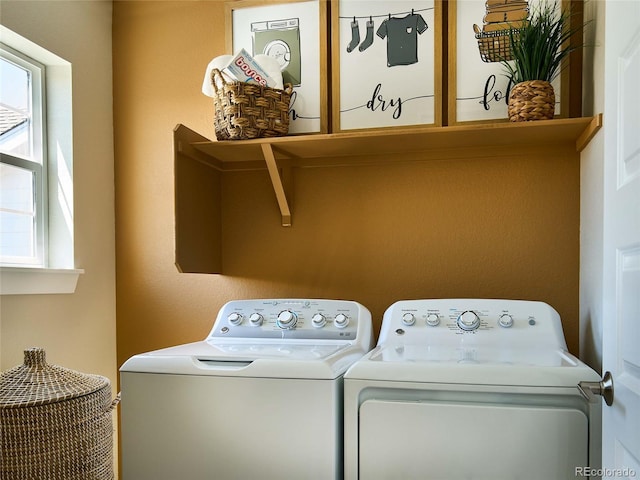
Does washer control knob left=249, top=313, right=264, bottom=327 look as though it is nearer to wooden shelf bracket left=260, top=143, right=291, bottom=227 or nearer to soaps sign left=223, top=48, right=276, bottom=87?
wooden shelf bracket left=260, top=143, right=291, bottom=227

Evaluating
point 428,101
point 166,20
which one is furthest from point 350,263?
point 166,20

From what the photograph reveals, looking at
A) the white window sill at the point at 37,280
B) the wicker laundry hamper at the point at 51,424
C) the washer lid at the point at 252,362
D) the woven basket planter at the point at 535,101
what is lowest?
the wicker laundry hamper at the point at 51,424

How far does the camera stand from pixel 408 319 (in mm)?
1851

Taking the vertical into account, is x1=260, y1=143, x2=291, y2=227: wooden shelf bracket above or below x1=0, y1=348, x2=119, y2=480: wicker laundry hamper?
above

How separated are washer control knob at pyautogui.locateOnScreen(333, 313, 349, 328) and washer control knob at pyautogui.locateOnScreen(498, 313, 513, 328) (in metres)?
0.50

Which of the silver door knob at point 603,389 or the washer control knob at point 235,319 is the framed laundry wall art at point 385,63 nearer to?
the washer control knob at point 235,319

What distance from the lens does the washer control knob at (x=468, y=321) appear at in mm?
1768

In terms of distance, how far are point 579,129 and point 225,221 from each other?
1.37m

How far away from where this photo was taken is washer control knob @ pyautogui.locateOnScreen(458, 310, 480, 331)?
177 cm

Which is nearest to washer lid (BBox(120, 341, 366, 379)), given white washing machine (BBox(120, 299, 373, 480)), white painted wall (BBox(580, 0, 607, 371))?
white washing machine (BBox(120, 299, 373, 480))

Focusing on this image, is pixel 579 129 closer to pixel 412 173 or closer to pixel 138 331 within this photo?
pixel 412 173

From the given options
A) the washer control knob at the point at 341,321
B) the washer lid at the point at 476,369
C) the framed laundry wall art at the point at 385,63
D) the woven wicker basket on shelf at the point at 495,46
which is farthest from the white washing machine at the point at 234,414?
the woven wicker basket on shelf at the point at 495,46

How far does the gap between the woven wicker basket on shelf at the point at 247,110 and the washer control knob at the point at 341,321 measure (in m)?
0.70

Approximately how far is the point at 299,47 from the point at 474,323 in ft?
4.10
